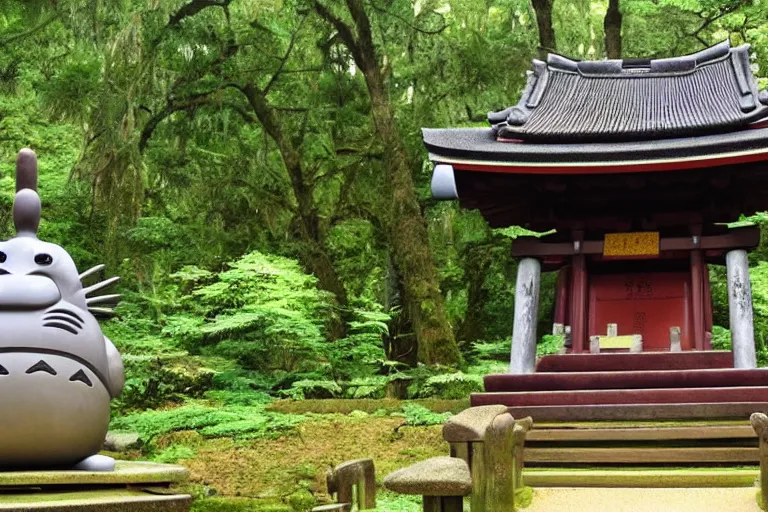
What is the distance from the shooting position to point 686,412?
9.12 meters

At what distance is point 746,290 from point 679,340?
110cm

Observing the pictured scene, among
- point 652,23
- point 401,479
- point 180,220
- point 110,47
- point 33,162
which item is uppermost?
point 652,23

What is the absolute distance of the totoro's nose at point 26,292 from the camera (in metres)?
5.23

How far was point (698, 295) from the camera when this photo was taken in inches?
452

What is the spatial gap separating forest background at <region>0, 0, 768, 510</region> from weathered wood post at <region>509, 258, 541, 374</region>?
167 centimetres

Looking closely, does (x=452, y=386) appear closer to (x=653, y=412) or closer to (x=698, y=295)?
(x=698, y=295)

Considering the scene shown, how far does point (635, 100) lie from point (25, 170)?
9.34m

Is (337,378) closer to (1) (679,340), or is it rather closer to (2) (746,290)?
(1) (679,340)

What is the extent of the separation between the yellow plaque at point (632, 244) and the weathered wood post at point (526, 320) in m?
1.00

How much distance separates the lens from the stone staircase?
8.95 meters

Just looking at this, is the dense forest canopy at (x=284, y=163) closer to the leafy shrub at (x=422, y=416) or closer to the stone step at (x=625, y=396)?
the leafy shrub at (x=422, y=416)

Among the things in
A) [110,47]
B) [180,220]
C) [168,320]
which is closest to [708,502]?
[168,320]

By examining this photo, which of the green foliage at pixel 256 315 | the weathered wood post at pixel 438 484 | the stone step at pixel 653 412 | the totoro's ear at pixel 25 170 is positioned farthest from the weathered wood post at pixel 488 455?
the green foliage at pixel 256 315

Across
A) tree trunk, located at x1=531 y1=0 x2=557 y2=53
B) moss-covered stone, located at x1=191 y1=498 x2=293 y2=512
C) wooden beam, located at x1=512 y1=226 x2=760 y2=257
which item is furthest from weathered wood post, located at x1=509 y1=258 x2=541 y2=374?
tree trunk, located at x1=531 y1=0 x2=557 y2=53
